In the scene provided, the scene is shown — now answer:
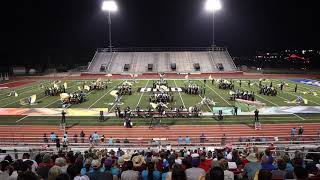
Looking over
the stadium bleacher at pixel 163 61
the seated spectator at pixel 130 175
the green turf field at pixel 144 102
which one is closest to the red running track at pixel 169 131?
the green turf field at pixel 144 102

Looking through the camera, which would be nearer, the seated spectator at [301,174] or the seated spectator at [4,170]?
the seated spectator at [301,174]

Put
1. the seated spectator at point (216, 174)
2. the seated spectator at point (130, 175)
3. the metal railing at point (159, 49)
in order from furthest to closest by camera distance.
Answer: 1. the metal railing at point (159, 49)
2. the seated spectator at point (130, 175)
3. the seated spectator at point (216, 174)

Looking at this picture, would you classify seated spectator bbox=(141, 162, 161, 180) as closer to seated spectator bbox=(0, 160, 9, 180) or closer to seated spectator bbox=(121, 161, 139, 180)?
seated spectator bbox=(121, 161, 139, 180)

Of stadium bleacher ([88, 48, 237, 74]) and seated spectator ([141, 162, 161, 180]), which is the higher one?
stadium bleacher ([88, 48, 237, 74])

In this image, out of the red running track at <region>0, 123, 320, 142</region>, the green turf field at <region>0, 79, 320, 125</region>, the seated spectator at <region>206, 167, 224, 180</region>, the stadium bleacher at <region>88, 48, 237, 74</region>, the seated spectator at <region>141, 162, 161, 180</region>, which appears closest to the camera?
the seated spectator at <region>206, 167, 224, 180</region>

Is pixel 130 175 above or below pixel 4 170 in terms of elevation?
above

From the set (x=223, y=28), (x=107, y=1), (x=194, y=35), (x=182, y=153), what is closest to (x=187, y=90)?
(x=182, y=153)

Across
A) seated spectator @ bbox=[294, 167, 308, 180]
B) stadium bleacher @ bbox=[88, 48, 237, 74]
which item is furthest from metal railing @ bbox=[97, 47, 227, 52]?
seated spectator @ bbox=[294, 167, 308, 180]

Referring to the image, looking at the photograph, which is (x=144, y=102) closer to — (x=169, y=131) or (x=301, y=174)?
(x=169, y=131)

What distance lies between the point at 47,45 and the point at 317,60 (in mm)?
60546

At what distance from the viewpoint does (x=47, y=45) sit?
75062 millimetres

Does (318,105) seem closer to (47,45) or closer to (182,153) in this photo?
(182,153)

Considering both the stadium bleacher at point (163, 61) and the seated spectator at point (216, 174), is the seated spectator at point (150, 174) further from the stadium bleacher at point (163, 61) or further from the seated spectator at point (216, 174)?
the stadium bleacher at point (163, 61)

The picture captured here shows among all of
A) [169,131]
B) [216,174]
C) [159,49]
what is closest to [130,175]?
[216,174]
